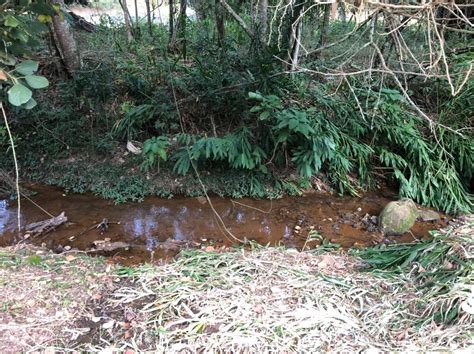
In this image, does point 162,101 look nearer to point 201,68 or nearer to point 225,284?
point 201,68

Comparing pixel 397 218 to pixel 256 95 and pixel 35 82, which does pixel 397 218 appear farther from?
pixel 35 82

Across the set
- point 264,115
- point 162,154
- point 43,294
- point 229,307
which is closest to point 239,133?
point 264,115

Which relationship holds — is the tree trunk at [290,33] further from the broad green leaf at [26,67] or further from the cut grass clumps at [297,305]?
the broad green leaf at [26,67]

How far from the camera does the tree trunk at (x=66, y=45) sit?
453 centimetres

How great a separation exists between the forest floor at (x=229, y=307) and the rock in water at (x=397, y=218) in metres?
1.37

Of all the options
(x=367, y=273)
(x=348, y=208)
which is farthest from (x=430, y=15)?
(x=348, y=208)

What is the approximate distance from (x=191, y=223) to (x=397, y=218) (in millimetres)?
2093

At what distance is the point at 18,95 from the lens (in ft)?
4.36

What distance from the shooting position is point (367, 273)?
8.48 feet

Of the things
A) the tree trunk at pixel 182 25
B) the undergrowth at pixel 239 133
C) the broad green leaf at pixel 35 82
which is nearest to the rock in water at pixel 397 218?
the undergrowth at pixel 239 133

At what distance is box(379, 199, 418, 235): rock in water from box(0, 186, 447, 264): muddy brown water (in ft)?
0.27

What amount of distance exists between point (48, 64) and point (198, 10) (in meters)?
3.27

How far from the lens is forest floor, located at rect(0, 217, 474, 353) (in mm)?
1937

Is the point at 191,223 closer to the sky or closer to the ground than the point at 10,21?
closer to the ground
